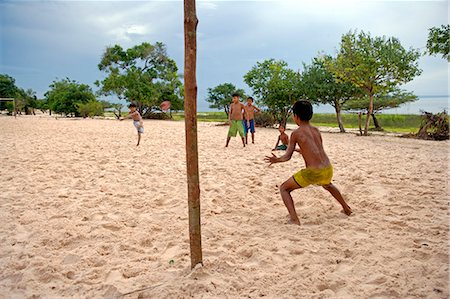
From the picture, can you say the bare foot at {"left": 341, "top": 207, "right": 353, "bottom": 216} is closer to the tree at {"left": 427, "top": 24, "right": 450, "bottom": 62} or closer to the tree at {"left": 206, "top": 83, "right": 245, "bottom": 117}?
the tree at {"left": 427, "top": 24, "right": 450, "bottom": 62}

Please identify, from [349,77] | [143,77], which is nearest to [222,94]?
[143,77]

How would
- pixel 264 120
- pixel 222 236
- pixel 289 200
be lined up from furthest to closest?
pixel 264 120 → pixel 289 200 → pixel 222 236

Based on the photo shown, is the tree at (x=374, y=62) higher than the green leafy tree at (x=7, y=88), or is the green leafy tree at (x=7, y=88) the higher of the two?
the green leafy tree at (x=7, y=88)

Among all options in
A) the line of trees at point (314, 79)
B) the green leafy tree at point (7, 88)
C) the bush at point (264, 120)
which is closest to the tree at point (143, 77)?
Answer: the line of trees at point (314, 79)

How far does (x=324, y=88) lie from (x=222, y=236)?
17023mm

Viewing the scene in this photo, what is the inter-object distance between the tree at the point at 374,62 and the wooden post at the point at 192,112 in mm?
13905

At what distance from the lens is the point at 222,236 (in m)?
3.41

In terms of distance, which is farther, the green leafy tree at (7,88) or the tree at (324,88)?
the green leafy tree at (7,88)

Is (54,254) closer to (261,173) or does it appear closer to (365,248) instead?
(365,248)

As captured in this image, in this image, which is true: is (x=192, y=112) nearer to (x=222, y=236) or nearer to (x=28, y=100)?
(x=222, y=236)

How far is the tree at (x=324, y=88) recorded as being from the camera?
61.0ft

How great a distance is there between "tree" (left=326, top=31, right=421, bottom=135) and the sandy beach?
31.8 feet

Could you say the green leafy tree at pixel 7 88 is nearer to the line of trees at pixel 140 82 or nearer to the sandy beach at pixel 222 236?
the line of trees at pixel 140 82

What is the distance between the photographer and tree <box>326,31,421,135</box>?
14.4 metres
